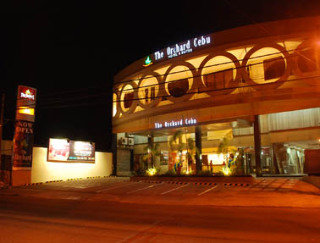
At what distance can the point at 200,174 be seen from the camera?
24.7m

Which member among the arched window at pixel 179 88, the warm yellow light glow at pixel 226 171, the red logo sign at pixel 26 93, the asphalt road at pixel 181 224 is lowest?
the asphalt road at pixel 181 224

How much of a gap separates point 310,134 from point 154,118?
15300 mm

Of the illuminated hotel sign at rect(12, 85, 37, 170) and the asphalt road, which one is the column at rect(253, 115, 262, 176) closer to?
the asphalt road

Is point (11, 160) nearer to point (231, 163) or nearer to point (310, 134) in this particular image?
point (231, 163)

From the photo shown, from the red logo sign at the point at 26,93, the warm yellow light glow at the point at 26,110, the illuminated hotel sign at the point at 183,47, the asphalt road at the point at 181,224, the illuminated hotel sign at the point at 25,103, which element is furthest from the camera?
the illuminated hotel sign at the point at 183,47

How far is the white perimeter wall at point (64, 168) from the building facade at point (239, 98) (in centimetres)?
518

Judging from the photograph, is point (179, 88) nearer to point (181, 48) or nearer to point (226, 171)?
point (181, 48)

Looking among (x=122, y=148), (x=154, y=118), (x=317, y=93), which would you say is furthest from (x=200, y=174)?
(x=122, y=148)

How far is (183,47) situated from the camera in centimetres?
2900

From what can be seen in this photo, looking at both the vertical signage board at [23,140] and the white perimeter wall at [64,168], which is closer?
the vertical signage board at [23,140]

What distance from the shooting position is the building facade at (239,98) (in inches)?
954

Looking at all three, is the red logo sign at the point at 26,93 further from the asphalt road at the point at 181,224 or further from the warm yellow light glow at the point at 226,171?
the warm yellow light glow at the point at 226,171

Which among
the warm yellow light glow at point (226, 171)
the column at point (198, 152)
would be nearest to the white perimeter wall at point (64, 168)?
the column at point (198, 152)

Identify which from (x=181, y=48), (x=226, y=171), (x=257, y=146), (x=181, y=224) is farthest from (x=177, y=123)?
(x=181, y=224)
